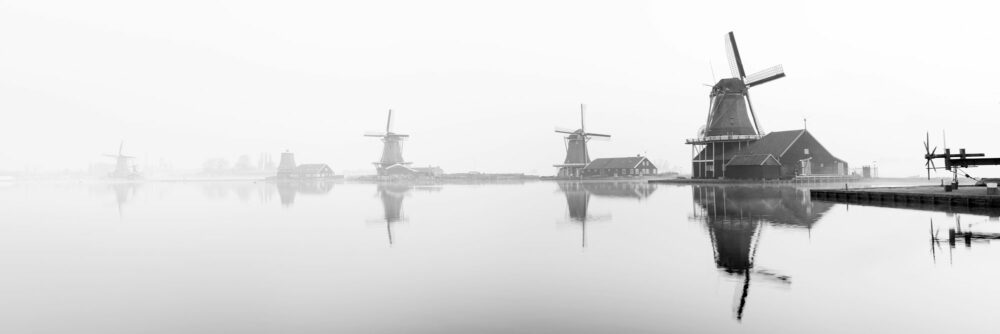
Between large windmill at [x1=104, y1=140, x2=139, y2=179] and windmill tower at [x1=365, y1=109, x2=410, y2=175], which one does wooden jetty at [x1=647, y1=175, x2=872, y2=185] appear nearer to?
windmill tower at [x1=365, y1=109, x2=410, y2=175]

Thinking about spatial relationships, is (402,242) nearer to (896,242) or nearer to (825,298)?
Result: (825,298)

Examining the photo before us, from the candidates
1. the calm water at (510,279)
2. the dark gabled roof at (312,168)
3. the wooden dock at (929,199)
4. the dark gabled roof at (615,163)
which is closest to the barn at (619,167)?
the dark gabled roof at (615,163)

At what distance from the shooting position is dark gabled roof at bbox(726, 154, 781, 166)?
58.1 meters

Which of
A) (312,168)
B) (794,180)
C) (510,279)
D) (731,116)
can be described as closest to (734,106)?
(731,116)

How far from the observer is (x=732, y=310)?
8.41 metres

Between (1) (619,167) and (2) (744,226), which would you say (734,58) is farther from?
(2) (744,226)

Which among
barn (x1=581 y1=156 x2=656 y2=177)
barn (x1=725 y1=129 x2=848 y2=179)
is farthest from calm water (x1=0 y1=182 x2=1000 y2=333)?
barn (x1=581 y1=156 x2=656 y2=177)

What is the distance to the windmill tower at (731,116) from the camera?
201ft

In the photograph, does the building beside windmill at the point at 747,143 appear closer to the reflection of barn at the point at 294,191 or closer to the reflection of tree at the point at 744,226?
the reflection of tree at the point at 744,226

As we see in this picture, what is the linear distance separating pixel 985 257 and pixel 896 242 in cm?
259

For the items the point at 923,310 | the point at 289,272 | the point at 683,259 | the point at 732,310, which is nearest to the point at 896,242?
the point at 683,259

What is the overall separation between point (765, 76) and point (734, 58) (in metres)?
5.15

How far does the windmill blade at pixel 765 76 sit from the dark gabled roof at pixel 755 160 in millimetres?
8623

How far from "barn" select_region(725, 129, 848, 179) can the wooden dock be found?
25.7 m
